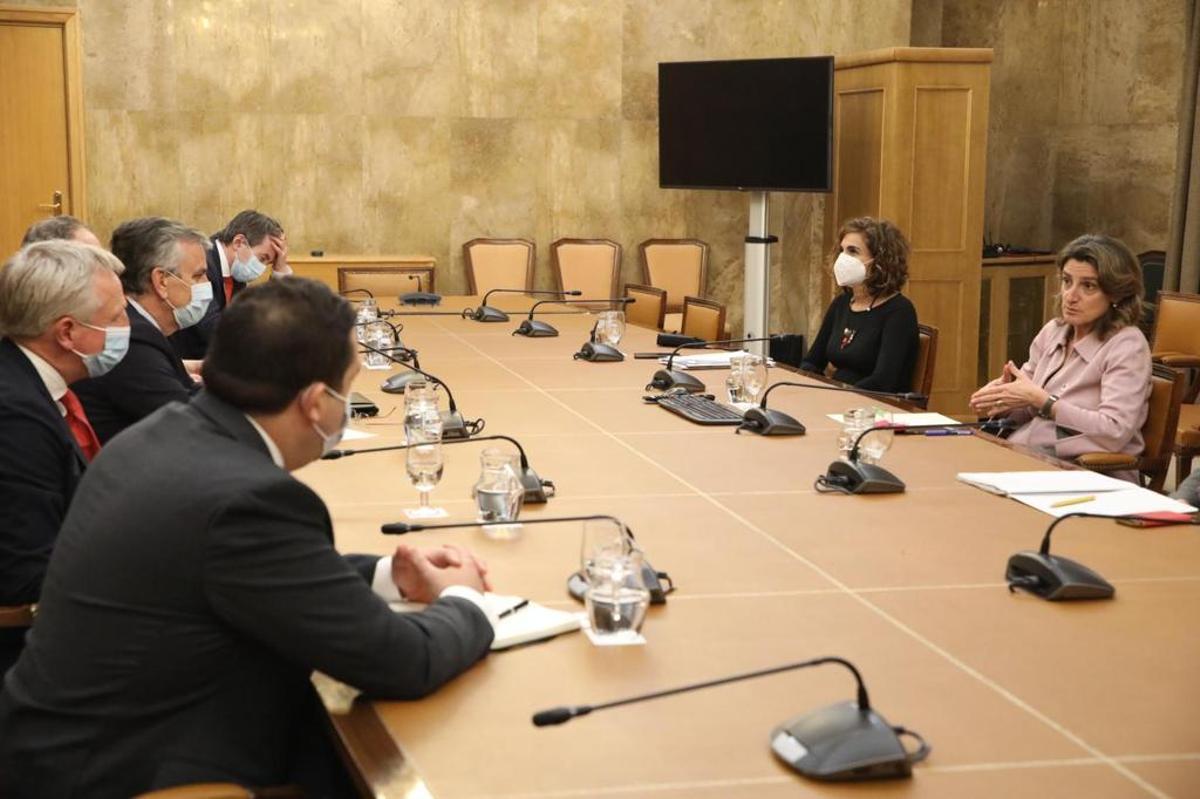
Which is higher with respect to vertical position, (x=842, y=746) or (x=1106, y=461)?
(x=842, y=746)

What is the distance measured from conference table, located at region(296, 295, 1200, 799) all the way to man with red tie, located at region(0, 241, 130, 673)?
0.58 meters

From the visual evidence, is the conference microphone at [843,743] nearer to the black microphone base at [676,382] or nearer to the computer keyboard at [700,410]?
the computer keyboard at [700,410]

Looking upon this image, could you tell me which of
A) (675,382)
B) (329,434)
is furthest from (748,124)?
(329,434)

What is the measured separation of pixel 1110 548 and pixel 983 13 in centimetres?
844

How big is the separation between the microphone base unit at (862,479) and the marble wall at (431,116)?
683cm

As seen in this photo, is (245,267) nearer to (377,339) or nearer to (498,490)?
(377,339)

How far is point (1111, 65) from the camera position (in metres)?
9.75

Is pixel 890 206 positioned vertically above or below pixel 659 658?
above

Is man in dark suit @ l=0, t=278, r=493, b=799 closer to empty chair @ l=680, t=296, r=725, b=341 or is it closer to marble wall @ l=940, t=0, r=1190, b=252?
empty chair @ l=680, t=296, r=725, b=341

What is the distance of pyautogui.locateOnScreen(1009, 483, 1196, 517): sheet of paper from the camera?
3316 mm

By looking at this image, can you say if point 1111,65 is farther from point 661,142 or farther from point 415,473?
point 415,473

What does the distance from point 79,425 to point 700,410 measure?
6.05 feet

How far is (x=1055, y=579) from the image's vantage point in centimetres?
270

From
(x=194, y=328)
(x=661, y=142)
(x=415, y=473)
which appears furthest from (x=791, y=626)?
(x=661, y=142)
